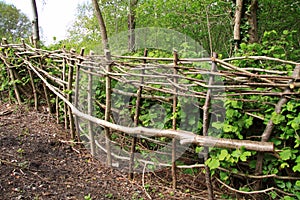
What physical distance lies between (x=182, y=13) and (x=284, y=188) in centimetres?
577

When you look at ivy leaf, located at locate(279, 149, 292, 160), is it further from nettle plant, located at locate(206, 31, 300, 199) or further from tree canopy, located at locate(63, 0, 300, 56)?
tree canopy, located at locate(63, 0, 300, 56)

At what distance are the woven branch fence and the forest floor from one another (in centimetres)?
14

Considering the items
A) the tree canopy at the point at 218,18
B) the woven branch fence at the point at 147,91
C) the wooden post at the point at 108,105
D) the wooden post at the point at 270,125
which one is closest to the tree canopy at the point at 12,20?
the tree canopy at the point at 218,18

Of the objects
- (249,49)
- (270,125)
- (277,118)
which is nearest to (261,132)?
(270,125)

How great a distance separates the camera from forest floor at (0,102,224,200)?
265 cm

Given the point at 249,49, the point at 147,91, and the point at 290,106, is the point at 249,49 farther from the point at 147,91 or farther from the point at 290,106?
the point at 147,91

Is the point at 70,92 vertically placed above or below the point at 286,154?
above

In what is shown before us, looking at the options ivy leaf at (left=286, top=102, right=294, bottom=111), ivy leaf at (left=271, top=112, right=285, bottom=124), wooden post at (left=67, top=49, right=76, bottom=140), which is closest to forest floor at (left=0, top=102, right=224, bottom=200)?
wooden post at (left=67, top=49, right=76, bottom=140)

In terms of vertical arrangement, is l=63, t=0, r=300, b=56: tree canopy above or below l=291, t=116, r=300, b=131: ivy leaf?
above

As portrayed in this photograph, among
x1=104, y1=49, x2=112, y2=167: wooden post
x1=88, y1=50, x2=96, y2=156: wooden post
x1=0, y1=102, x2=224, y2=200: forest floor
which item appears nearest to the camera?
x1=0, y1=102, x2=224, y2=200: forest floor

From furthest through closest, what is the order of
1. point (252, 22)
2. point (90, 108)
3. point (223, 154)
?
point (252, 22) < point (90, 108) < point (223, 154)

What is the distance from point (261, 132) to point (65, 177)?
1906mm

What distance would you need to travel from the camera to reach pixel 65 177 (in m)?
2.93

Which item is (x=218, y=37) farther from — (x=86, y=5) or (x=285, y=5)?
(x=86, y=5)
